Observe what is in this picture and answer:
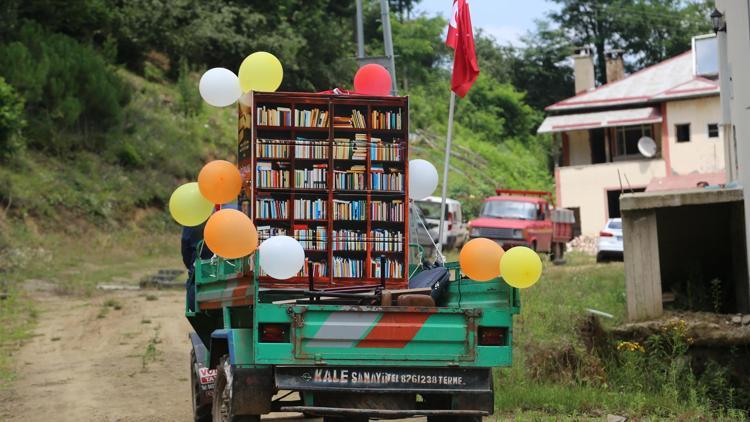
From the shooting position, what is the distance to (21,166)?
3347cm

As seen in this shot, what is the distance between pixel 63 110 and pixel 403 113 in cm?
2622

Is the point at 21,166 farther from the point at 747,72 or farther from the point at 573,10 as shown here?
the point at 573,10

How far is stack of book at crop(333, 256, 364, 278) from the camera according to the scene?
1096 cm

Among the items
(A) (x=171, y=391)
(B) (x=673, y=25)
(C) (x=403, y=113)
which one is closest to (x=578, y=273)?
(A) (x=171, y=391)

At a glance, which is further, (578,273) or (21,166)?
(21,166)

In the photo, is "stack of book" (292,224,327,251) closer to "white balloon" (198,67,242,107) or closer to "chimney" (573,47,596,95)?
"white balloon" (198,67,242,107)

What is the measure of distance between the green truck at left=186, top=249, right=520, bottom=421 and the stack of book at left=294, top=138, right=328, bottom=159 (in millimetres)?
2086

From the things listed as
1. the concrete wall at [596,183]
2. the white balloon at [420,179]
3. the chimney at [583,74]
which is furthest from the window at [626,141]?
the white balloon at [420,179]

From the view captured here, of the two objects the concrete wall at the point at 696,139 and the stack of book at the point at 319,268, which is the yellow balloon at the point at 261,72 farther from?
the concrete wall at the point at 696,139

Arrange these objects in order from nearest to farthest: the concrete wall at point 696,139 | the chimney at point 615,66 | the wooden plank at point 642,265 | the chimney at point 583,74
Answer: the wooden plank at point 642,265 → the concrete wall at point 696,139 → the chimney at point 583,74 → the chimney at point 615,66

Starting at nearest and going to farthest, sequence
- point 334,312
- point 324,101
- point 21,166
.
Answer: point 334,312 < point 324,101 < point 21,166

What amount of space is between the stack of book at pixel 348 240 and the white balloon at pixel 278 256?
2157 millimetres

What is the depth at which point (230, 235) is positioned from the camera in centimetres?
872

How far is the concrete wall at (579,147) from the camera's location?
4972cm
